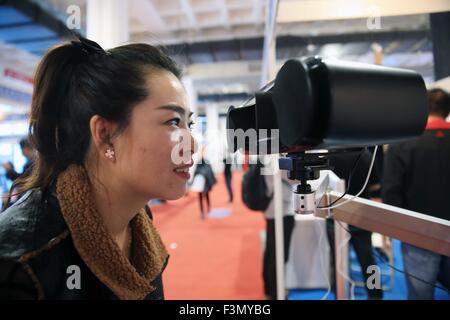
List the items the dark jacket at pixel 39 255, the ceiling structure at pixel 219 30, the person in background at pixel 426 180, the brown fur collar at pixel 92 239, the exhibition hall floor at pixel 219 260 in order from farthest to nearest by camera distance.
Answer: the ceiling structure at pixel 219 30 < the exhibition hall floor at pixel 219 260 < the person in background at pixel 426 180 < the brown fur collar at pixel 92 239 < the dark jacket at pixel 39 255

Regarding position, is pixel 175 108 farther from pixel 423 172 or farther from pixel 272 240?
Answer: pixel 272 240

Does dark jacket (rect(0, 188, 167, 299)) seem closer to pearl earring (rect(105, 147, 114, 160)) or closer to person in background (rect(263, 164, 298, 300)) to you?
pearl earring (rect(105, 147, 114, 160))

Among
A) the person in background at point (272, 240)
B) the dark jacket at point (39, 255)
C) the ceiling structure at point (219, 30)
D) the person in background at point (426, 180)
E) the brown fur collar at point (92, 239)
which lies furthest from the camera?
the ceiling structure at point (219, 30)

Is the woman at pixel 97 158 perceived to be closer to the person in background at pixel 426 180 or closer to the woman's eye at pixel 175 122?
the woman's eye at pixel 175 122

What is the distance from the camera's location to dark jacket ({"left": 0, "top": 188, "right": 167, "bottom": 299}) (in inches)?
17.3

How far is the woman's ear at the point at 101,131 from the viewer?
23.4 inches

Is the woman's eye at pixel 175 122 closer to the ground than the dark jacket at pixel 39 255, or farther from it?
farther from it

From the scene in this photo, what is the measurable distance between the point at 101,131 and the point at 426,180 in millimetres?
1416

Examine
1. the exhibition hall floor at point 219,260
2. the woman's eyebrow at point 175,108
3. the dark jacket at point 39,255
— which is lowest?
the exhibition hall floor at point 219,260

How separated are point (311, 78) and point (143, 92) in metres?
0.40

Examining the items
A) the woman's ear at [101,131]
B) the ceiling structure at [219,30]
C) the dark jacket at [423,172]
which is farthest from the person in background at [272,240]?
the ceiling structure at [219,30]

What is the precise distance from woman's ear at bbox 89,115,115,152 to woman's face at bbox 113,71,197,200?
22 millimetres

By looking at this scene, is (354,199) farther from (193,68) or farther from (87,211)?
(193,68)
